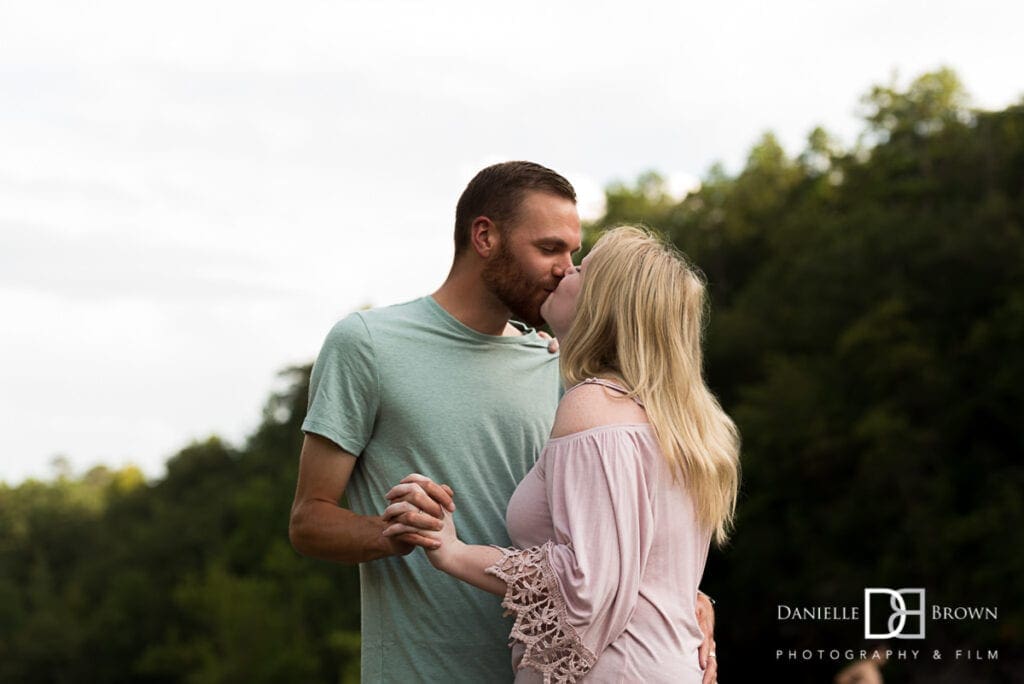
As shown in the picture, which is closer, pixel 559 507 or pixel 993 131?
pixel 559 507

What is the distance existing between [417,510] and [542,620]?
1.26 feet

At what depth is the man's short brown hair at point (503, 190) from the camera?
3.90 metres

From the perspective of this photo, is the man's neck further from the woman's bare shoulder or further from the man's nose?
the woman's bare shoulder

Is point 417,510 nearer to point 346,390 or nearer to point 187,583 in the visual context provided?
point 346,390

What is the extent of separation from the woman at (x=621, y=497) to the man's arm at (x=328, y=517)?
226mm

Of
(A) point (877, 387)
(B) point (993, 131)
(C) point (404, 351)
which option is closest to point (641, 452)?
(C) point (404, 351)

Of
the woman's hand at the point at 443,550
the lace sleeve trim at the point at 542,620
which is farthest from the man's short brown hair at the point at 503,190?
the lace sleeve trim at the point at 542,620

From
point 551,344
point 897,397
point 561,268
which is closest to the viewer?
point 561,268

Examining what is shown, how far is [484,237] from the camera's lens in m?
3.93

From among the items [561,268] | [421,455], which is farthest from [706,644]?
[561,268]

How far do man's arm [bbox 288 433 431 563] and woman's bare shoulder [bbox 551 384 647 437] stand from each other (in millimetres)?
553

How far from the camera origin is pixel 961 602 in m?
29.2

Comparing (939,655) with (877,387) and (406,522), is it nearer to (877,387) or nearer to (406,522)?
(877,387)

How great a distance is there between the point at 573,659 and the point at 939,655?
26077 mm
